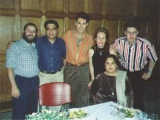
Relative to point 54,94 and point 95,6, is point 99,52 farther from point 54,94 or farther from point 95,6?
point 95,6

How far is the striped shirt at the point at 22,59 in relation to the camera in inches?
96.3

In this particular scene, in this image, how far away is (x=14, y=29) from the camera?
336 centimetres

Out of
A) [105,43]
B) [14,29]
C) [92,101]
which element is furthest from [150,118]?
[14,29]

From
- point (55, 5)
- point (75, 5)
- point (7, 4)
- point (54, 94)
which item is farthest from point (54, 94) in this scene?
point (75, 5)

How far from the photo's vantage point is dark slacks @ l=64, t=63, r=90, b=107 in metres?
2.98

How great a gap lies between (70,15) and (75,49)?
111cm

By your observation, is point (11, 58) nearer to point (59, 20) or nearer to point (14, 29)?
point (14, 29)

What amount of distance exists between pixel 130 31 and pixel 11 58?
1.41 meters

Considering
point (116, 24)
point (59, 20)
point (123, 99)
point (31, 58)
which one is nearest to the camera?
point (123, 99)

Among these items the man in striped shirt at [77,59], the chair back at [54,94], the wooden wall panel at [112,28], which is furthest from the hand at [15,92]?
the wooden wall panel at [112,28]

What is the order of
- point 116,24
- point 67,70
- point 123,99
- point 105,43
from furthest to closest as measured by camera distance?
point 116,24 < point 67,70 < point 105,43 < point 123,99

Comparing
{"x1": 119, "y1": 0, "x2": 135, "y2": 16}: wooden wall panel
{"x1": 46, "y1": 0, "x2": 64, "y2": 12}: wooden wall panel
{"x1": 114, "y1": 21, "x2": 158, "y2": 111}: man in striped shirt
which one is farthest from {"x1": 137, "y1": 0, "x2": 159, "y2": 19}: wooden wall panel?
{"x1": 114, "y1": 21, "x2": 158, "y2": 111}: man in striped shirt

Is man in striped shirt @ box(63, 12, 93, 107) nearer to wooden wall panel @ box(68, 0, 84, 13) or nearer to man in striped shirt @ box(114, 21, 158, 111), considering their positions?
man in striped shirt @ box(114, 21, 158, 111)

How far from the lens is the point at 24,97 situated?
2576 millimetres
